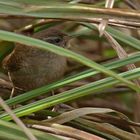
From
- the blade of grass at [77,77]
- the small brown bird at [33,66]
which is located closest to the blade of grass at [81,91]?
the blade of grass at [77,77]

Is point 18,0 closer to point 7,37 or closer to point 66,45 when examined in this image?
point 7,37

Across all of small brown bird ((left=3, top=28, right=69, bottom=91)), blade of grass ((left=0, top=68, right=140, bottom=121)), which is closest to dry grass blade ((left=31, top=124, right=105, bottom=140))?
blade of grass ((left=0, top=68, right=140, bottom=121))

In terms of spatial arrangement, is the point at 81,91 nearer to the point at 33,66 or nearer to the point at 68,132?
the point at 68,132

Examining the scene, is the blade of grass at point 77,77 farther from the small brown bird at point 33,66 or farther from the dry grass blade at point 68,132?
the small brown bird at point 33,66

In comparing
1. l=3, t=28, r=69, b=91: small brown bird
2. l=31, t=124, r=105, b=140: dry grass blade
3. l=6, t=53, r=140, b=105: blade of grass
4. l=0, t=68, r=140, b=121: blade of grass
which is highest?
l=3, t=28, r=69, b=91: small brown bird

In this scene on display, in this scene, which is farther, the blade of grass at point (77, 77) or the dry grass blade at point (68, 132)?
the blade of grass at point (77, 77)

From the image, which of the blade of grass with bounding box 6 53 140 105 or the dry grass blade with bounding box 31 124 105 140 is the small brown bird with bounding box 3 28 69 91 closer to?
the blade of grass with bounding box 6 53 140 105

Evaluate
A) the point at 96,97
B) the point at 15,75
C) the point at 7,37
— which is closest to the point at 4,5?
the point at 7,37

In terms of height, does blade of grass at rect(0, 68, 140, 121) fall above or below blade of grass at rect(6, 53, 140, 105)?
below
